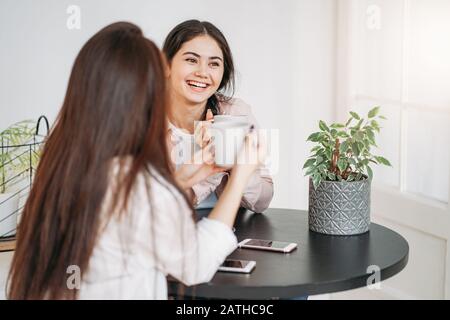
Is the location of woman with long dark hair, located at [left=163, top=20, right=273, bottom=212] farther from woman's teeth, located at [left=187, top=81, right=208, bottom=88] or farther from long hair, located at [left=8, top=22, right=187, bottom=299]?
long hair, located at [left=8, top=22, right=187, bottom=299]

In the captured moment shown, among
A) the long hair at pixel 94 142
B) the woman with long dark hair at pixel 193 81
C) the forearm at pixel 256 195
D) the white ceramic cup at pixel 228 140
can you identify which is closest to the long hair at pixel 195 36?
the woman with long dark hair at pixel 193 81

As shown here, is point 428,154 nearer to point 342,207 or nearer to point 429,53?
point 429,53

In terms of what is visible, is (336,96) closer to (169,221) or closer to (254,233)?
(254,233)

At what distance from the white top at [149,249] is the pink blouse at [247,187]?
2.43ft

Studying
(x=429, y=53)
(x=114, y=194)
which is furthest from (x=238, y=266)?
(x=429, y=53)

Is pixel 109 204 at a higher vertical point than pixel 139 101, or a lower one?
lower

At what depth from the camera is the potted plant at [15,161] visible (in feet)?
8.20

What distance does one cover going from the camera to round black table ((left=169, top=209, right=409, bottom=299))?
1.56 metres

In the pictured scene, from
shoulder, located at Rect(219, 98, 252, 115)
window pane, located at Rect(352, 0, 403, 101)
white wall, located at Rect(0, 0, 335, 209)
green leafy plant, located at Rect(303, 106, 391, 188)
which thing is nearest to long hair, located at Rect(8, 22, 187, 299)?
green leafy plant, located at Rect(303, 106, 391, 188)

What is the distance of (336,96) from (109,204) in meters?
1.99
